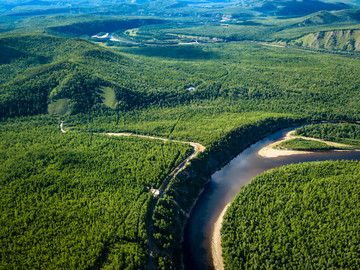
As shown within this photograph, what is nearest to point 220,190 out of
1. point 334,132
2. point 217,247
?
point 217,247

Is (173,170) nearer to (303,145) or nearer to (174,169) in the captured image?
(174,169)

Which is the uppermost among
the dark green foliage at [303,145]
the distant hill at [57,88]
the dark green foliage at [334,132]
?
the distant hill at [57,88]

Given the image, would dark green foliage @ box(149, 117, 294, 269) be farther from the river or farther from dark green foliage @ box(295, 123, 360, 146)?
dark green foliage @ box(295, 123, 360, 146)

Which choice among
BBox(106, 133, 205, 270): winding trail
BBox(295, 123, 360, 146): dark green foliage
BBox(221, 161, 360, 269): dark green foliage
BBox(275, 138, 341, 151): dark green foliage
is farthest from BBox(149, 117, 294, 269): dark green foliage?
BBox(221, 161, 360, 269): dark green foliage

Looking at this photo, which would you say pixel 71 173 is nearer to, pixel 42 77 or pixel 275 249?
pixel 275 249

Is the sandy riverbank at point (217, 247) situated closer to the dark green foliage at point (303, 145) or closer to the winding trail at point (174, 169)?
the winding trail at point (174, 169)

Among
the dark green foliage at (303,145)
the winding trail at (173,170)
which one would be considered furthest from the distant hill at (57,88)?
the dark green foliage at (303,145)
